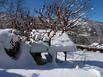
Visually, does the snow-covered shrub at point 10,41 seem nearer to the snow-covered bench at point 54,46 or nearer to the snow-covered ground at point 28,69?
the snow-covered ground at point 28,69

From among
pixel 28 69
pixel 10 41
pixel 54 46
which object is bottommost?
pixel 28 69

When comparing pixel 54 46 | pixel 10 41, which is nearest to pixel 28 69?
pixel 10 41

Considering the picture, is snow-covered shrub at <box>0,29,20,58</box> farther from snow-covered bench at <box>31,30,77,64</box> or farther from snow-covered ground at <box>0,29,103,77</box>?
snow-covered bench at <box>31,30,77,64</box>

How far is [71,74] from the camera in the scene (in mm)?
10727

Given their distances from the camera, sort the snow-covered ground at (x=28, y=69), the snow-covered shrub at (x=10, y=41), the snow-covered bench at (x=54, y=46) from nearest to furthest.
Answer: the snow-covered ground at (x=28, y=69) < the snow-covered shrub at (x=10, y=41) < the snow-covered bench at (x=54, y=46)

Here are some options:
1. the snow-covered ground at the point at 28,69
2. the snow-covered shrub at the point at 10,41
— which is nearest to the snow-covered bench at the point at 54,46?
the snow-covered ground at the point at 28,69

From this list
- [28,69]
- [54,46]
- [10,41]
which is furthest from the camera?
[54,46]

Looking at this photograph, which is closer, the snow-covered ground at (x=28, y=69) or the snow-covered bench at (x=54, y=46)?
the snow-covered ground at (x=28, y=69)

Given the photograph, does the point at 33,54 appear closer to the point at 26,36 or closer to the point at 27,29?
the point at 26,36

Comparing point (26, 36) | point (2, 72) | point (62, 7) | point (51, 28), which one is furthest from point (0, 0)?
point (2, 72)

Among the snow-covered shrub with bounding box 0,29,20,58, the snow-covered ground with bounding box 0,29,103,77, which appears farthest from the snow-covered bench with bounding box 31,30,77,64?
the snow-covered shrub with bounding box 0,29,20,58

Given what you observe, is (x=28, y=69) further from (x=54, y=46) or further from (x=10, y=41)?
(x=54, y=46)

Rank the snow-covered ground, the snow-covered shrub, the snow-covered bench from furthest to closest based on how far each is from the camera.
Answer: the snow-covered bench < the snow-covered shrub < the snow-covered ground

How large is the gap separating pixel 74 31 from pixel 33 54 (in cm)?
695
